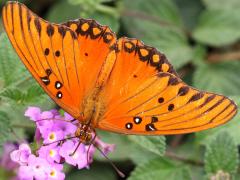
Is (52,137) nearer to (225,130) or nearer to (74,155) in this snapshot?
(74,155)

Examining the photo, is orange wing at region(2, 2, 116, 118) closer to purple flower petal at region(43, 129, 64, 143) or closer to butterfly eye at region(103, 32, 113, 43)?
butterfly eye at region(103, 32, 113, 43)

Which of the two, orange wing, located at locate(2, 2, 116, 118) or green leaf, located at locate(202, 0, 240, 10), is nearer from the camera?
orange wing, located at locate(2, 2, 116, 118)

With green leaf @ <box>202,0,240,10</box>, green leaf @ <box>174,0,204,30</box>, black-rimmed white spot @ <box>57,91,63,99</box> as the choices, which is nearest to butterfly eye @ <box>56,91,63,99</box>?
black-rimmed white spot @ <box>57,91,63,99</box>

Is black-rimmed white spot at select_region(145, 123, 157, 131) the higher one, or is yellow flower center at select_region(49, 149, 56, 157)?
black-rimmed white spot at select_region(145, 123, 157, 131)

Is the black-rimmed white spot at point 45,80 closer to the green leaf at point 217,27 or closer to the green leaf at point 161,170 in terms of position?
the green leaf at point 161,170

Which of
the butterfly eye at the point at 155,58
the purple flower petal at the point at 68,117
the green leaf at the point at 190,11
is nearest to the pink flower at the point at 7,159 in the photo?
the purple flower petal at the point at 68,117

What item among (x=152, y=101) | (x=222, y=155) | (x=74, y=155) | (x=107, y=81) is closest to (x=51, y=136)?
(x=74, y=155)
